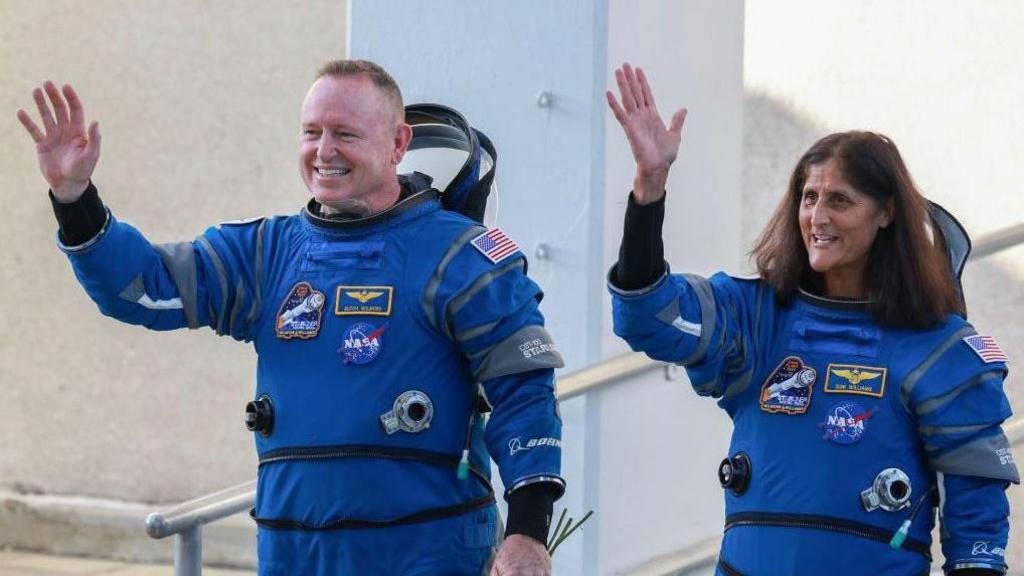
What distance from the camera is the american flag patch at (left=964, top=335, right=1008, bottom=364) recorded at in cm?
280

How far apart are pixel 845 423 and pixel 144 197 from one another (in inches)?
165

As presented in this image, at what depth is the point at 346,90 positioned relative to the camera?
2750mm

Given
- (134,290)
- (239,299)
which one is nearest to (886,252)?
(239,299)

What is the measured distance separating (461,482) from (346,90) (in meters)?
0.69

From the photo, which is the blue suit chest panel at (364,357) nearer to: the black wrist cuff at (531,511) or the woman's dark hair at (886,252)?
the black wrist cuff at (531,511)

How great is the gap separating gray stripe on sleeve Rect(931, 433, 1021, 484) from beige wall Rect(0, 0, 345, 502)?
3.79m

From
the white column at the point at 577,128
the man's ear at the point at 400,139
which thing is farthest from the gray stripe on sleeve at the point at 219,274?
the white column at the point at 577,128

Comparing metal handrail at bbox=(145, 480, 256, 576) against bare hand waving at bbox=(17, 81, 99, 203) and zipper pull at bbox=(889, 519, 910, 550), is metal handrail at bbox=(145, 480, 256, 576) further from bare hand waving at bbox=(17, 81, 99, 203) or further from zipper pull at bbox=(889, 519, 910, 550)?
zipper pull at bbox=(889, 519, 910, 550)

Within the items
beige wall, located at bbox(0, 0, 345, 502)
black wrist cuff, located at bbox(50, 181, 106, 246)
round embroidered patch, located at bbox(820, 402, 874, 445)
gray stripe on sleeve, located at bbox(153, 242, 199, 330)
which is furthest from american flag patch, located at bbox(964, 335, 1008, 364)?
beige wall, located at bbox(0, 0, 345, 502)

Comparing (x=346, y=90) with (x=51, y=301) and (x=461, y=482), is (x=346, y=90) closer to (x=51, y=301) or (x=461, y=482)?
(x=461, y=482)

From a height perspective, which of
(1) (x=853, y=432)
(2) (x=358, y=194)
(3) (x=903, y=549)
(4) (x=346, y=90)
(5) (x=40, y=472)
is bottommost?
(5) (x=40, y=472)

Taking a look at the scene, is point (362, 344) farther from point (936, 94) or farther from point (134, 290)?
point (936, 94)

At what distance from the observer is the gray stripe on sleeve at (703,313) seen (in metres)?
2.76

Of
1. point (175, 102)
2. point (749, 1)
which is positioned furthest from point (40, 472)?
point (749, 1)
